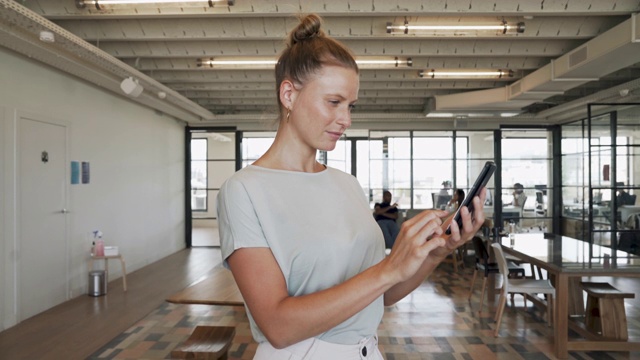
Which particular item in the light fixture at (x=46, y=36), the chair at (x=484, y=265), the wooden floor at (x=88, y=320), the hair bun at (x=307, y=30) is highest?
the light fixture at (x=46, y=36)

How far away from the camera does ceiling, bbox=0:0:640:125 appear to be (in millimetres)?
4375

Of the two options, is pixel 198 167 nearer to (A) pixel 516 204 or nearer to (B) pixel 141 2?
(A) pixel 516 204

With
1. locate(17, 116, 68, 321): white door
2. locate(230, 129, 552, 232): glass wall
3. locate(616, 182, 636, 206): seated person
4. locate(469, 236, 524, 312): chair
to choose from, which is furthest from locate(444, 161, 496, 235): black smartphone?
locate(230, 129, 552, 232): glass wall

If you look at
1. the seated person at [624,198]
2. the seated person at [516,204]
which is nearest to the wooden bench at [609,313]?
the seated person at [624,198]

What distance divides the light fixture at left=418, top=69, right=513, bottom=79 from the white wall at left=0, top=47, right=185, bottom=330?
187 inches

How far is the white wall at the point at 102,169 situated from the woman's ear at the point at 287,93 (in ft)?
16.4

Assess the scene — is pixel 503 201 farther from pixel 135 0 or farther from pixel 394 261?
pixel 394 261

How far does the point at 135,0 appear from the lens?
4.09 metres

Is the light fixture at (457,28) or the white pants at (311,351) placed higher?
the light fixture at (457,28)

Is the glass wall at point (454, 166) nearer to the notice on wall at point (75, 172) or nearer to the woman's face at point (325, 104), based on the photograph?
the notice on wall at point (75, 172)

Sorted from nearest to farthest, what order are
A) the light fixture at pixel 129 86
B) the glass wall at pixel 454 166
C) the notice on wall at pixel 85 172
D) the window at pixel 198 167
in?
the light fixture at pixel 129 86, the notice on wall at pixel 85 172, the glass wall at pixel 454 166, the window at pixel 198 167

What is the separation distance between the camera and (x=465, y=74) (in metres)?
7.14

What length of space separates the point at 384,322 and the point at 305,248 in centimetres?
467

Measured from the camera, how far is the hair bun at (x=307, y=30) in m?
1.01
